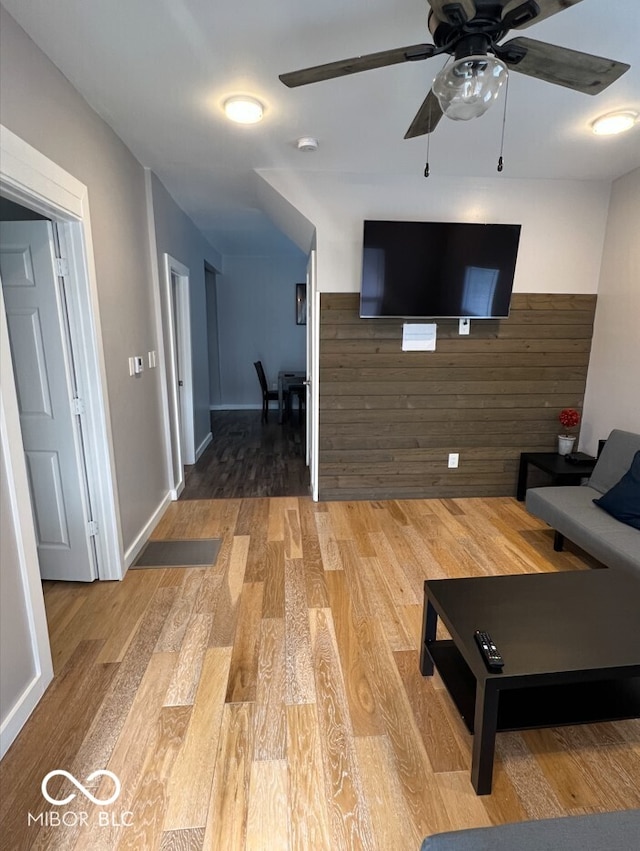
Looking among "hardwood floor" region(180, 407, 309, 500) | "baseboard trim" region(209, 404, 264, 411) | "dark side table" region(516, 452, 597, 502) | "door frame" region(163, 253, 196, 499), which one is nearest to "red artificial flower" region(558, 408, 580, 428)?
"dark side table" region(516, 452, 597, 502)

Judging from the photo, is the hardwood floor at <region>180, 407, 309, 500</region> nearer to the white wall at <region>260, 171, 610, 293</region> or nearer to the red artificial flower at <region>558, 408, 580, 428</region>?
the white wall at <region>260, 171, 610, 293</region>

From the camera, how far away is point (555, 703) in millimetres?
1448

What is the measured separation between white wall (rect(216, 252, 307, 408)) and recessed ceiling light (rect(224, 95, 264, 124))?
16.2ft

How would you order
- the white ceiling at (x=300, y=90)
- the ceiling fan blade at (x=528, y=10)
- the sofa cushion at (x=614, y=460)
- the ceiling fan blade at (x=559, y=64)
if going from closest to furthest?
the ceiling fan blade at (x=528, y=10)
the ceiling fan blade at (x=559, y=64)
the white ceiling at (x=300, y=90)
the sofa cushion at (x=614, y=460)

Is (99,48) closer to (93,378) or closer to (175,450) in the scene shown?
(93,378)

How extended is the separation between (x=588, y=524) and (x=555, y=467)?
897 mm

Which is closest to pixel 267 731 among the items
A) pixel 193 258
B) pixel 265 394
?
pixel 193 258

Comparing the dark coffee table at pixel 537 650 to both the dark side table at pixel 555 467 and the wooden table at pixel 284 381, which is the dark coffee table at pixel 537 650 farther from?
the wooden table at pixel 284 381

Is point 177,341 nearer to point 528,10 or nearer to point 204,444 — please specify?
point 204,444

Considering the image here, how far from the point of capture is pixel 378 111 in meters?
2.17

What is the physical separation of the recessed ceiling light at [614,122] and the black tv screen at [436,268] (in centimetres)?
76

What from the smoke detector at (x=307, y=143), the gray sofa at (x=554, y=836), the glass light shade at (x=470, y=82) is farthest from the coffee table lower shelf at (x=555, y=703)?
the smoke detector at (x=307, y=143)

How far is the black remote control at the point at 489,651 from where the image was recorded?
1.27 metres

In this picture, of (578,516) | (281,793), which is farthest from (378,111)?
(281,793)
